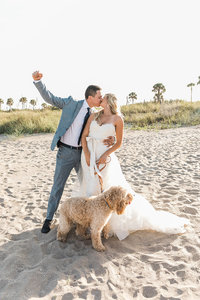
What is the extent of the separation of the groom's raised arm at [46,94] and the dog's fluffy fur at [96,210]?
4.61 ft

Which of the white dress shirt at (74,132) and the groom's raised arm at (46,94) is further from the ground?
the groom's raised arm at (46,94)

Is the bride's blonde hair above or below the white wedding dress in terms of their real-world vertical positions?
above

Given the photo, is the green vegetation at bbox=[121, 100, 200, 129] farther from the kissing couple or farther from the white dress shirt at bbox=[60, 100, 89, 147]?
the white dress shirt at bbox=[60, 100, 89, 147]

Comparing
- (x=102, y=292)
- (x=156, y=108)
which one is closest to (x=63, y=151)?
(x=102, y=292)

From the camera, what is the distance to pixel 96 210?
11.0 feet

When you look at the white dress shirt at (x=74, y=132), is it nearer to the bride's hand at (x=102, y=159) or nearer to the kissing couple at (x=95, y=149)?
the kissing couple at (x=95, y=149)

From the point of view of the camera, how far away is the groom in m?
3.59

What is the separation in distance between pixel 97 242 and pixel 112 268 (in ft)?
1.39

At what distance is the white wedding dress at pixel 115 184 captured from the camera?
3.72 m

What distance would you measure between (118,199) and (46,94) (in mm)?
1768

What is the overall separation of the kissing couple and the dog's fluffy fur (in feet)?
1.35

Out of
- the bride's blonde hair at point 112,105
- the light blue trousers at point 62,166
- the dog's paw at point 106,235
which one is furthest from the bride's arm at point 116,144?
the dog's paw at point 106,235

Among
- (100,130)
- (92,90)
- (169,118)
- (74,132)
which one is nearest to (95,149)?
(100,130)

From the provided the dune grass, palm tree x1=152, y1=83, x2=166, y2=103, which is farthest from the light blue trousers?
palm tree x1=152, y1=83, x2=166, y2=103
